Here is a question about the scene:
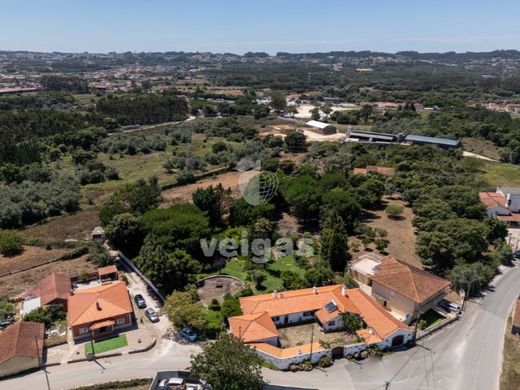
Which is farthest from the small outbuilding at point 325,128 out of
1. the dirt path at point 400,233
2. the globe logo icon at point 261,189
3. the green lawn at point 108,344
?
the green lawn at point 108,344

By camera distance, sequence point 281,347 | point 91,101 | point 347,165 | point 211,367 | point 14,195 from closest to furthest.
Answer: point 211,367 → point 281,347 → point 14,195 → point 347,165 → point 91,101

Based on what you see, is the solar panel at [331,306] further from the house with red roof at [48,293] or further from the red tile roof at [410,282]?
the house with red roof at [48,293]

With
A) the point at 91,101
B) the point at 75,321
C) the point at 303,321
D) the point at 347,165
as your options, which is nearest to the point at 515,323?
the point at 303,321

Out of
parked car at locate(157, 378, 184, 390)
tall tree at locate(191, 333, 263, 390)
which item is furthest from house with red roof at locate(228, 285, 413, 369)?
parked car at locate(157, 378, 184, 390)

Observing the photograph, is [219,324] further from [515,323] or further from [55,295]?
[515,323]

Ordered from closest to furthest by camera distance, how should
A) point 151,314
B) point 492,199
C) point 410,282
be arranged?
point 151,314, point 410,282, point 492,199

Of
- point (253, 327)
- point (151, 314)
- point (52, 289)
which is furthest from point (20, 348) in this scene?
point (253, 327)

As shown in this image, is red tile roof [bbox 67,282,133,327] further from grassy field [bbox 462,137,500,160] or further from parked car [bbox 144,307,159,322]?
grassy field [bbox 462,137,500,160]

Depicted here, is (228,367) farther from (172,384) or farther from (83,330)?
(83,330)
